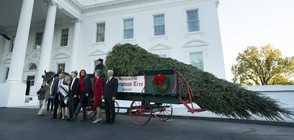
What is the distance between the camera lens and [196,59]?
13797mm

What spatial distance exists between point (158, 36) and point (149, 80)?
1085 cm

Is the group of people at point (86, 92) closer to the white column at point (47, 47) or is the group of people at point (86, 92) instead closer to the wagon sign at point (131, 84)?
the wagon sign at point (131, 84)

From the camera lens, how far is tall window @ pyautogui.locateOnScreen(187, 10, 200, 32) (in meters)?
14.3

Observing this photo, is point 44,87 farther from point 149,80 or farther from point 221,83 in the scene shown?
point 221,83

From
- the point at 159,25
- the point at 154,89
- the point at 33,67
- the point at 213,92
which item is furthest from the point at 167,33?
the point at 33,67

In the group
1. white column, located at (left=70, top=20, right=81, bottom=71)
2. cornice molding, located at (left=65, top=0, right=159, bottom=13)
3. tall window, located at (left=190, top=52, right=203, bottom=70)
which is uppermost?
cornice molding, located at (left=65, top=0, right=159, bottom=13)

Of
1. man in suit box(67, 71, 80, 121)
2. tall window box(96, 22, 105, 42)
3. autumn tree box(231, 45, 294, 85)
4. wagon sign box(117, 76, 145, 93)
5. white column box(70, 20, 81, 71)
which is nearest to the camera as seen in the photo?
wagon sign box(117, 76, 145, 93)

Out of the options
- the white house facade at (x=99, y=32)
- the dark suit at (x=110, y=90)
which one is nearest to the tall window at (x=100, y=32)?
the white house facade at (x=99, y=32)

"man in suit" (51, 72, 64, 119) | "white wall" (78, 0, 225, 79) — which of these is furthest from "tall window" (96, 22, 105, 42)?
"man in suit" (51, 72, 64, 119)

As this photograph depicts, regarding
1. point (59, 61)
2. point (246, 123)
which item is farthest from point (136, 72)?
point (59, 61)

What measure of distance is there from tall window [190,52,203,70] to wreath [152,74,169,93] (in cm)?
1000

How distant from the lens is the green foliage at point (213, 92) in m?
3.47

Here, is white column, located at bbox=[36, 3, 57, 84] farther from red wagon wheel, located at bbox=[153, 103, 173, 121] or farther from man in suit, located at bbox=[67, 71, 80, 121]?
red wagon wheel, located at bbox=[153, 103, 173, 121]

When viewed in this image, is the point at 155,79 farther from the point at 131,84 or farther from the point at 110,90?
the point at 110,90
